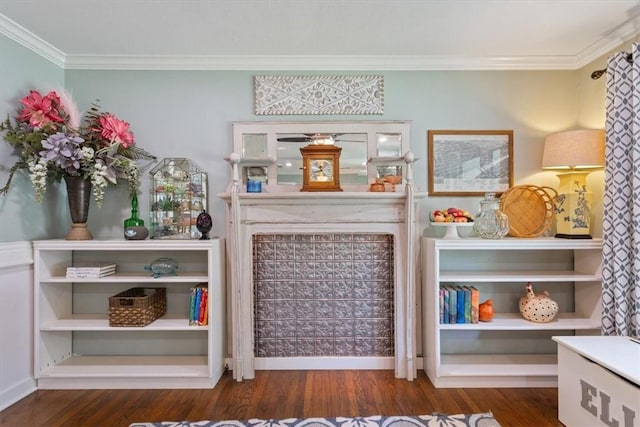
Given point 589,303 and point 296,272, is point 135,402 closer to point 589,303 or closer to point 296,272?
point 296,272

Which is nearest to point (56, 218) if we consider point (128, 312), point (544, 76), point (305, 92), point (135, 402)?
point (128, 312)

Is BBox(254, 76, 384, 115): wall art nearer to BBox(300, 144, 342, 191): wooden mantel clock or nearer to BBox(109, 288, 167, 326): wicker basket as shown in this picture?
BBox(300, 144, 342, 191): wooden mantel clock

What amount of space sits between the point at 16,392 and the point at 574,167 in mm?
4058

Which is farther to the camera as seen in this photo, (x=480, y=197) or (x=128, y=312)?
(x=480, y=197)

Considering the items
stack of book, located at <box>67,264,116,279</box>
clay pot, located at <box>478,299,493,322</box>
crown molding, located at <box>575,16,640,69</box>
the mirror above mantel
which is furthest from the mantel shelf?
crown molding, located at <box>575,16,640,69</box>

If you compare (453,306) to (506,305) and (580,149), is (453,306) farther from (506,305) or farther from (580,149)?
(580,149)

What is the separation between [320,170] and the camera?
2.60 meters

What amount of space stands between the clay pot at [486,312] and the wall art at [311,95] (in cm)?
165

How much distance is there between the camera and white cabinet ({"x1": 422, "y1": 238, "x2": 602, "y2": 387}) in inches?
96.9

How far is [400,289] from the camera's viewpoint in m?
2.65

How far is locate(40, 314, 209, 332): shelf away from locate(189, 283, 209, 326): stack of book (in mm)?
48

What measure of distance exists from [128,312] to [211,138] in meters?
1.40

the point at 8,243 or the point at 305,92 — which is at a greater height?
the point at 305,92

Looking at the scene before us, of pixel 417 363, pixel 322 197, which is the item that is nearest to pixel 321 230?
pixel 322 197
